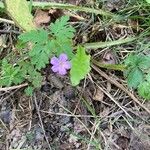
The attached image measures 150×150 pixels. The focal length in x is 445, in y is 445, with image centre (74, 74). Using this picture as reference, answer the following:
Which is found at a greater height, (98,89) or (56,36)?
(56,36)

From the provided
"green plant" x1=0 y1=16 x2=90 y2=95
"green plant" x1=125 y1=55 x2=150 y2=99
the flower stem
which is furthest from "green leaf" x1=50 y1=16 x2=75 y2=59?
"green plant" x1=125 y1=55 x2=150 y2=99

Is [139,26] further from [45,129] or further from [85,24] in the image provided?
[45,129]

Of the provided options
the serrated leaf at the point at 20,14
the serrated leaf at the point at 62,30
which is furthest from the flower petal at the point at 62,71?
the serrated leaf at the point at 20,14

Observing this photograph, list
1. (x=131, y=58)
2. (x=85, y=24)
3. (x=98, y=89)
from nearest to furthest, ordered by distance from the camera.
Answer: (x=131, y=58), (x=98, y=89), (x=85, y=24)

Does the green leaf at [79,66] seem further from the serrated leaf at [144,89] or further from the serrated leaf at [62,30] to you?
the serrated leaf at [144,89]

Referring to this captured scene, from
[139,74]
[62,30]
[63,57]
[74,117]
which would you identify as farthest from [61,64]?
[139,74]

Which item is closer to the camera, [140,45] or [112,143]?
[112,143]

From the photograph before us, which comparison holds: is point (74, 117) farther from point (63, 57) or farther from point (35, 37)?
point (35, 37)

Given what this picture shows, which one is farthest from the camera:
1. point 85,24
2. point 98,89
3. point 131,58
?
point 85,24

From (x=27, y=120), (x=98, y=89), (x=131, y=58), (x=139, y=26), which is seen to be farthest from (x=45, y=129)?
(x=139, y=26)
